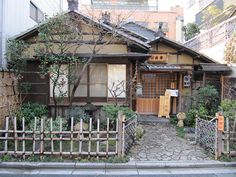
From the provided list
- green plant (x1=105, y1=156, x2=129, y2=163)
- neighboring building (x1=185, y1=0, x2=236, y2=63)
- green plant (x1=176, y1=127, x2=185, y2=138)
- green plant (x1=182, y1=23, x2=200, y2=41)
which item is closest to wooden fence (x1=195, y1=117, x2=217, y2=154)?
green plant (x1=176, y1=127, x2=185, y2=138)

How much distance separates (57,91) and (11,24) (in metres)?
3.96

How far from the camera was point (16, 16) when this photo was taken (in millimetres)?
14727

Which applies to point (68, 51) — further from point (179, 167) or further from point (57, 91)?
point (179, 167)

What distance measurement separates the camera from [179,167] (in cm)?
866

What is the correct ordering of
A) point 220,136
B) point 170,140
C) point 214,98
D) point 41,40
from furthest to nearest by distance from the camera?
point 214,98 → point 41,40 → point 170,140 → point 220,136

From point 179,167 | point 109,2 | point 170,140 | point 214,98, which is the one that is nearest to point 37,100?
point 170,140

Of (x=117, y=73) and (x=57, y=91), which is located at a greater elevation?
(x=117, y=73)

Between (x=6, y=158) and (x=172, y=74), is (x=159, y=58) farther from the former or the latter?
(x=6, y=158)

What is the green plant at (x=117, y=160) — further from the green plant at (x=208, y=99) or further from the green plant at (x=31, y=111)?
the green plant at (x=208, y=99)

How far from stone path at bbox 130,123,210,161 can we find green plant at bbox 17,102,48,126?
455cm

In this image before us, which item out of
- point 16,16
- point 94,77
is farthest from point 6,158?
point 16,16

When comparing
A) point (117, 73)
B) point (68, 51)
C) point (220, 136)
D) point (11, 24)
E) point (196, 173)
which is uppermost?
point (11, 24)

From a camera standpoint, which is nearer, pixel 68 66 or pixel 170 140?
pixel 170 140

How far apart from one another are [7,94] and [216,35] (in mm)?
13926
